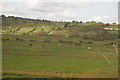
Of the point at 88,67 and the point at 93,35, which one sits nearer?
the point at 88,67

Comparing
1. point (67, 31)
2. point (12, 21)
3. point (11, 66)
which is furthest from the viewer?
point (12, 21)

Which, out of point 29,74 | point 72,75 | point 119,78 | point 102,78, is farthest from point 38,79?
point 119,78

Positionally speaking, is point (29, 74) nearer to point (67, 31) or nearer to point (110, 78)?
point (110, 78)

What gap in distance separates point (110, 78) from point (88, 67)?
823 centimetres

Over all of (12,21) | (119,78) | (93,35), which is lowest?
(119,78)

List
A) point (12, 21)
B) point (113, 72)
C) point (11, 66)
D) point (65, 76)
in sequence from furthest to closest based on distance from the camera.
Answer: point (12, 21) < point (11, 66) < point (113, 72) < point (65, 76)

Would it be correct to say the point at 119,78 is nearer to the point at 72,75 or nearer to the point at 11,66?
the point at 72,75

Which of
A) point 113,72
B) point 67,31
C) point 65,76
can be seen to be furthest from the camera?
point 67,31

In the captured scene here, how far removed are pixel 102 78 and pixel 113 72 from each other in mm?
4445

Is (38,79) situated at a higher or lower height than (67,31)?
lower

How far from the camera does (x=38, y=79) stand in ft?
91.0

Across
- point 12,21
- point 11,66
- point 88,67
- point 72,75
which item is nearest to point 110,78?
point 72,75

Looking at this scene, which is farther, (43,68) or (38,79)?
(43,68)

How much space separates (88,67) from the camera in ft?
125
